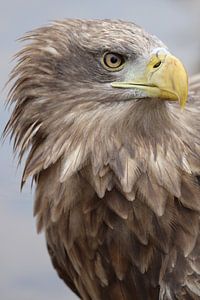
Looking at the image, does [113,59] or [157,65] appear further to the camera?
[113,59]

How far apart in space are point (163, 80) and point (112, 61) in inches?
10.8

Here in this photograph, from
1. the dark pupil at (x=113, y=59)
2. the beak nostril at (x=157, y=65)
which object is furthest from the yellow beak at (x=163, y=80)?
the dark pupil at (x=113, y=59)

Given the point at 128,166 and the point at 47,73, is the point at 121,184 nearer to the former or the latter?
the point at 128,166

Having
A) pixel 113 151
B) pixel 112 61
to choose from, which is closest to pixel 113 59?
pixel 112 61

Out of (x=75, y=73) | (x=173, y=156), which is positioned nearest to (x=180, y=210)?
(x=173, y=156)

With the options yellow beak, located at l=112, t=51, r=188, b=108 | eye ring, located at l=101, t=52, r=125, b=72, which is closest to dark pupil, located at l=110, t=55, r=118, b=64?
eye ring, located at l=101, t=52, r=125, b=72

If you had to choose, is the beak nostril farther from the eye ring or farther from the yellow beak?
the eye ring

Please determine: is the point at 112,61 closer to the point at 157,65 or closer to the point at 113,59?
the point at 113,59

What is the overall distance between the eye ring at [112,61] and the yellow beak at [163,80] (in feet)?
0.31

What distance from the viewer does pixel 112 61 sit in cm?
418

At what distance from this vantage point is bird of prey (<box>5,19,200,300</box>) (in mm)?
4141

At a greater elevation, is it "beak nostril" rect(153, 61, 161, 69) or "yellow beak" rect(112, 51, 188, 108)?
"beak nostril" rect(153, 61, 161, 69)

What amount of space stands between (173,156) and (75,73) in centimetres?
51

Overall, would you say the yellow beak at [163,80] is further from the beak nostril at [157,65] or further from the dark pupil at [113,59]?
the dark pupil at [113,59]
